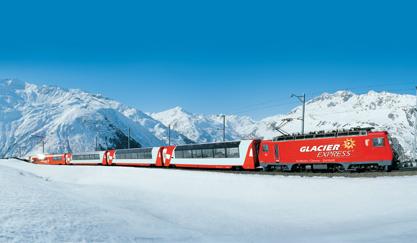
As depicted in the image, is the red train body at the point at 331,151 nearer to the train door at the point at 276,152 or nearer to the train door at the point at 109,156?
the train door at the point at 276,152

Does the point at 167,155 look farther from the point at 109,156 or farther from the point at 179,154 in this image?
the point at 109,156

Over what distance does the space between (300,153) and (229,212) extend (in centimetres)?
1513

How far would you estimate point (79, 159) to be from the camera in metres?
72.8

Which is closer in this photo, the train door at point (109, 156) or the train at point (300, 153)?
the train at point (300, 153)

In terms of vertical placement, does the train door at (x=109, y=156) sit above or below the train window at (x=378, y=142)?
below

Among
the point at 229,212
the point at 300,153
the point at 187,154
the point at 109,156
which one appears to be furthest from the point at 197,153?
the point at 109,156

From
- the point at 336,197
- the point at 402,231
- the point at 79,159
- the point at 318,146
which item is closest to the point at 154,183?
the point at 318,146

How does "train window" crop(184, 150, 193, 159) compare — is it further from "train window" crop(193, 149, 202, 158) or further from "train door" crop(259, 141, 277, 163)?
"train door" crop(259, 141, 277, 163)

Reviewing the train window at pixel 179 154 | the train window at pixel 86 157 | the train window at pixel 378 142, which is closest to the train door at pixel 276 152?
the train window at pixel 378 142

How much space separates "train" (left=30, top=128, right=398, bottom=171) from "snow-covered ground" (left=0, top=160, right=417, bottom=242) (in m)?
2.64

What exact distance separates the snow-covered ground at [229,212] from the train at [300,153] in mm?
2641

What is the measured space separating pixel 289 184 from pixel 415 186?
8.01 meters

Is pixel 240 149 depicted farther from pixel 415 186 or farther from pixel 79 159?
pixel 79 159

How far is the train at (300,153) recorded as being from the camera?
24.7 m
